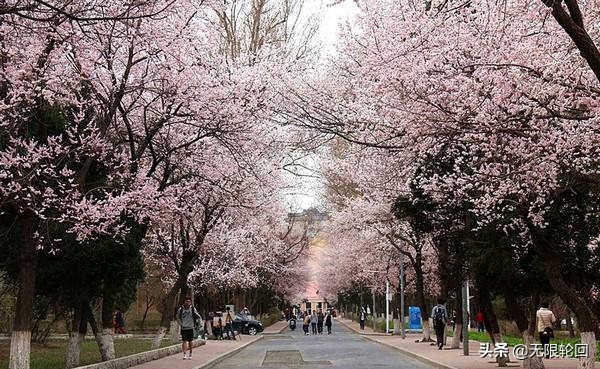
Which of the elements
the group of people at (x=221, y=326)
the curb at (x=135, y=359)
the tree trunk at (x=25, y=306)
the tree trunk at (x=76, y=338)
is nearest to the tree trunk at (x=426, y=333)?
the group of people at (x=221, y=326)

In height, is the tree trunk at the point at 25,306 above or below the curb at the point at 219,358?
above

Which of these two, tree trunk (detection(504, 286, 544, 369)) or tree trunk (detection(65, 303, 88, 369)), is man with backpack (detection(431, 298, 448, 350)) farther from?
tree trunk (detection(65, 303, 88, 369))

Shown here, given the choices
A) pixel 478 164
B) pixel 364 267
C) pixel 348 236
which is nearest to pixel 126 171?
pixel 478 164

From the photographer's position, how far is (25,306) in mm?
14305

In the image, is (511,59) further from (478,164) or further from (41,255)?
(41,255)

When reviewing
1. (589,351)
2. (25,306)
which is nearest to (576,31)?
(589,351)

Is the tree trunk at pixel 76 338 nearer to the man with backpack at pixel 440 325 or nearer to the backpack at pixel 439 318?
the man with backpack at pixel 440 325

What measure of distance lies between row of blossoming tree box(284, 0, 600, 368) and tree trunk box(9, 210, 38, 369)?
541cm

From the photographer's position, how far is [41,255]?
16984 millimetres

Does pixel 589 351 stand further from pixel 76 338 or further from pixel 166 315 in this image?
pixel 166 315

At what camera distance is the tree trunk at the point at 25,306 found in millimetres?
14164

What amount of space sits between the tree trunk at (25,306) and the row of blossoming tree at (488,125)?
541 cm

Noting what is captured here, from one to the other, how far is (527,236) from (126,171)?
8865 mm

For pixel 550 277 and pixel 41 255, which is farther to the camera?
pixel 41 255
